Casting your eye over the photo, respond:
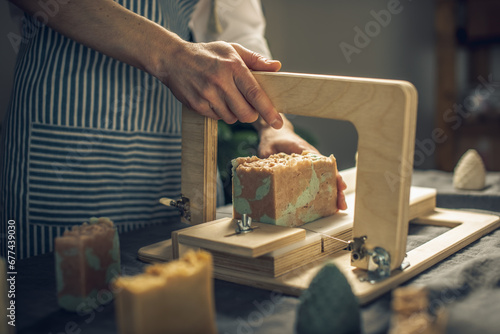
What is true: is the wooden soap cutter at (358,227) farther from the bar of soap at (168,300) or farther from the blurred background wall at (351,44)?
the blurred background wall at (351,44)

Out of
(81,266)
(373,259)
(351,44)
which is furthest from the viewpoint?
(351,44)

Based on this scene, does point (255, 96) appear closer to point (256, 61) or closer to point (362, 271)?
point (256, 61)

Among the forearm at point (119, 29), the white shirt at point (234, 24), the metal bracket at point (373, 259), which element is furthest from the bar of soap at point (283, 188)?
the white shirt at point (234, 24)

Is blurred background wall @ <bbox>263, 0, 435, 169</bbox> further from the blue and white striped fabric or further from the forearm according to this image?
the forearm

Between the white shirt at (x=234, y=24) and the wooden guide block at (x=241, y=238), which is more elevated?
the white shirt at (x=234, y=24)

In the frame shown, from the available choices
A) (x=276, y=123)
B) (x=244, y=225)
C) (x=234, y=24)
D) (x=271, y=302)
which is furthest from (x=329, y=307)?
(x=234, y=24)

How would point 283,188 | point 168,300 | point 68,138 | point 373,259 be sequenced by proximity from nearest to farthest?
1. point 168,300
2. point 373,259
3. point 283,188
4. point 68,138

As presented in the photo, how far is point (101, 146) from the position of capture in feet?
4.17

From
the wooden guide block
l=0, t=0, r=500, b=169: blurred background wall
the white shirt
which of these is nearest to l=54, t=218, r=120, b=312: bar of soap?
the wooden guide block

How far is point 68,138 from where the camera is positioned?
1253 mm

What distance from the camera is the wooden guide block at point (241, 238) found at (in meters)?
0.83

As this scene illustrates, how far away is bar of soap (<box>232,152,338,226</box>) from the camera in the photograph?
0.98 m

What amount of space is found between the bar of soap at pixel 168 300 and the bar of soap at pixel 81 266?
0.17 m

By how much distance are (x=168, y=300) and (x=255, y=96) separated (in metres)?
0.52
